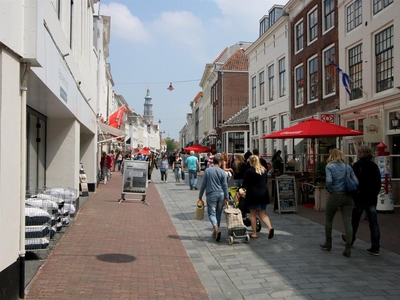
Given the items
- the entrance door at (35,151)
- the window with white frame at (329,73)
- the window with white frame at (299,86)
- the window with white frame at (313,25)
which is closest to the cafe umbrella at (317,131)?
the window with white frame at (329,73)

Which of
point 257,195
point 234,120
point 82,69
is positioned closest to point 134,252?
point 257,195

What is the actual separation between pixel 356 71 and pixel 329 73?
2.48 metres

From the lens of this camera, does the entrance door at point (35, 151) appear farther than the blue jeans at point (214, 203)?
Yes

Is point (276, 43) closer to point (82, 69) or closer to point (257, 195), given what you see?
point (82, 69)

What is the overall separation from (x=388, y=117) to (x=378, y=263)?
8756 mm

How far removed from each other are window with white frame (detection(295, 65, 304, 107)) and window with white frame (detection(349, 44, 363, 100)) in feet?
16.9

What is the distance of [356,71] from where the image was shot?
16.6m

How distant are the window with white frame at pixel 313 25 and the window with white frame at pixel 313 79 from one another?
1.05m

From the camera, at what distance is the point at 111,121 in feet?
81.4

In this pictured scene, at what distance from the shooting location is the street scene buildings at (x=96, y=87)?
473cm

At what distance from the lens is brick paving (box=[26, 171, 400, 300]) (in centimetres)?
523

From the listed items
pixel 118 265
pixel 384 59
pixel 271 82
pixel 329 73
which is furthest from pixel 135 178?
pixel 271 82

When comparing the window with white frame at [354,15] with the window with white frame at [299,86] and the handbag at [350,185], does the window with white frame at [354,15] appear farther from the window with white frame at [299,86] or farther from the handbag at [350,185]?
the handbag at [350,185]

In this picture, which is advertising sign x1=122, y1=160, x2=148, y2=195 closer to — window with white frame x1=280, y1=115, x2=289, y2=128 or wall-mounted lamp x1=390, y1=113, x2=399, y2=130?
wall-mounted lamp x1=390, y1=113, x2=399, y2=130
